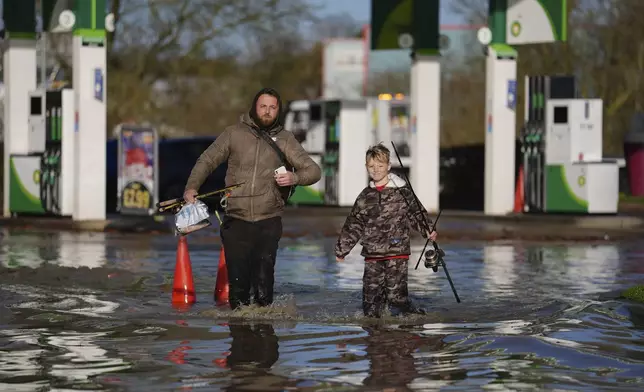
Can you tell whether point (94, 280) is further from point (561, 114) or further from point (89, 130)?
point (561, 114)

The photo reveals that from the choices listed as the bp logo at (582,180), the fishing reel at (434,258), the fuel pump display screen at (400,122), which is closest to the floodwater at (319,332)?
A: the fishing reel at (434,258)

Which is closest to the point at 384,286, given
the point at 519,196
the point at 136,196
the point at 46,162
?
the point at 136,196

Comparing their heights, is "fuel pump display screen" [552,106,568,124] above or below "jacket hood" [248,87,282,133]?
above

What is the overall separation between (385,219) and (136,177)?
16094mm

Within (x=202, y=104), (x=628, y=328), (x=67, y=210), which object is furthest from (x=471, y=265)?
(x=202, y=104)

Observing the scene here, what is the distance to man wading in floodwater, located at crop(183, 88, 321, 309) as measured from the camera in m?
13.4

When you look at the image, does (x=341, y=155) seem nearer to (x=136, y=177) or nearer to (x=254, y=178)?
(x=136, y=177)

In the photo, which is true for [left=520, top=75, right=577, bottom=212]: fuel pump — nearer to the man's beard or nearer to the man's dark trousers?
the man's dark trousers

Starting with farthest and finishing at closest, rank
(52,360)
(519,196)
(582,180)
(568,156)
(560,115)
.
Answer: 1. (519,196)
2. (560,115)
3. (568,156)
4. (582,180)
5. (52,360)

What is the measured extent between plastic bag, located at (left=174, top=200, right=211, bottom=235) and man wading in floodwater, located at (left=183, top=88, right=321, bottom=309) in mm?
165

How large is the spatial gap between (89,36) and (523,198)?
8.63 meters

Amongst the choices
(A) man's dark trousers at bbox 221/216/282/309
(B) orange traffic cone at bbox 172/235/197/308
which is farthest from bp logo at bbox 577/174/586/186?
(A) man's dark trousers at bbox 221/216/282/309

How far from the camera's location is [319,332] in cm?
1291

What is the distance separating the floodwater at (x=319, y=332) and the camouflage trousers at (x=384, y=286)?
13 cm
